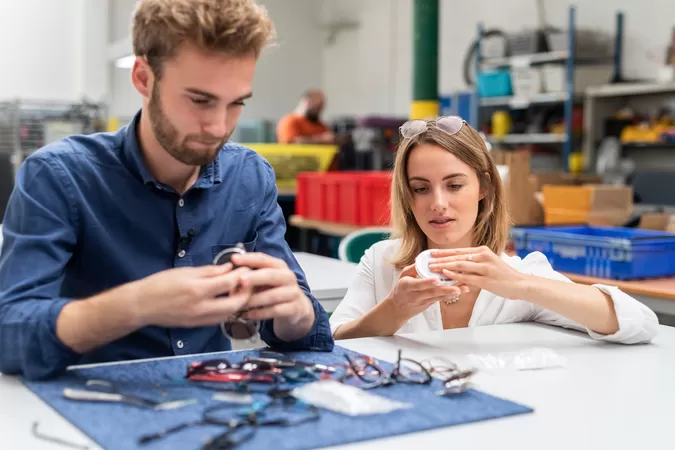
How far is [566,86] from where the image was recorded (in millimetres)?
7164

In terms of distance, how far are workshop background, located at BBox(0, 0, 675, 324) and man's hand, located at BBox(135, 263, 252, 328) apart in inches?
27.3

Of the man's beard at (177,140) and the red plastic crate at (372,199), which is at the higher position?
the man's beard at (177,140)

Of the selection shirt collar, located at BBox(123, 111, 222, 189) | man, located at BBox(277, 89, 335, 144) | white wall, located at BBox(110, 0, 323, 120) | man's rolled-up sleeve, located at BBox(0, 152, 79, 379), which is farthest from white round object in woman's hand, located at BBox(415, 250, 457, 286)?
white wall, located at BBox(110, 0, 323, 120)

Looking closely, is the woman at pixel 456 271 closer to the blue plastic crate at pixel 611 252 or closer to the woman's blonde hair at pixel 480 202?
the woman's blonde hair at pixel 480 202

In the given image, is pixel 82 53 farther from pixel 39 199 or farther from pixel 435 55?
pixel 39 199

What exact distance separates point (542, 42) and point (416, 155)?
604 centimetres

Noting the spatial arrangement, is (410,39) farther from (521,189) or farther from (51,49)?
(521,189)

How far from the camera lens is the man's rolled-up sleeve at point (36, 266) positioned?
1222 millimetres

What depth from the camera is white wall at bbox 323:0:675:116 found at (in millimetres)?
7109

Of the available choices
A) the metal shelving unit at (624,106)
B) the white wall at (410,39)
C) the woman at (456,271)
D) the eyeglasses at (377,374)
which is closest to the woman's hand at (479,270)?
the woman at (456,271)

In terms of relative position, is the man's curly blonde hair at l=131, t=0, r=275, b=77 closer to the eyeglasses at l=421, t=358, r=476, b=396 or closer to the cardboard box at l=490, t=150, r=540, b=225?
the eyeglasses at l=421, t=358, r=476, b=396

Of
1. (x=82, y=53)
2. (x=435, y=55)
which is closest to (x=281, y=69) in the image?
(x=82, y=53)

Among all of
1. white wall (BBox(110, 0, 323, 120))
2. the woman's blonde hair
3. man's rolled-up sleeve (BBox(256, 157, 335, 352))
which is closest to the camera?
Result: man's rolled-up sleeve (BBox(256, 157, 335, 352))

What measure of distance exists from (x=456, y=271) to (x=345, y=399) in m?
0.52
